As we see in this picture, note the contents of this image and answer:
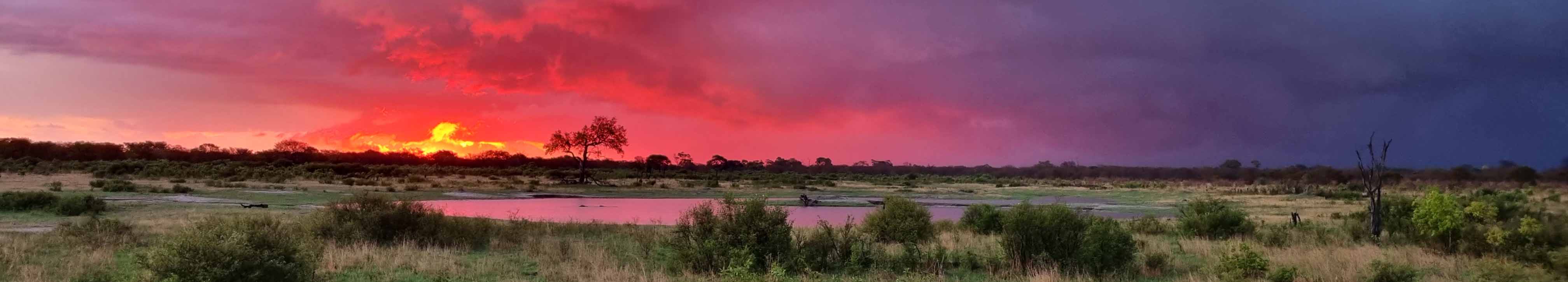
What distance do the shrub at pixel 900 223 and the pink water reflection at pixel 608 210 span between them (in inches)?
284

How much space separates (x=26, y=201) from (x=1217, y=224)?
33264mm

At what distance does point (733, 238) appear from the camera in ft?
45.5

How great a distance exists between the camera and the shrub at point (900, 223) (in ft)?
63.2

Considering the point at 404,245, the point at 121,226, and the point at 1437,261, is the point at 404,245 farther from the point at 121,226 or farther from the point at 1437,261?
the point at 1437,261

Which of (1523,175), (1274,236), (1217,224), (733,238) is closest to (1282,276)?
(733,238)

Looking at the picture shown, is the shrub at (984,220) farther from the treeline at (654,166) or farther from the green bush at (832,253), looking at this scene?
the treeline at (654,166)

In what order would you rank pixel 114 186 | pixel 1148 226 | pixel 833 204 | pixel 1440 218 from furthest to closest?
pixel 833 204 < pixel 114 186 < pixel 1148 226 < pixel 1440 218

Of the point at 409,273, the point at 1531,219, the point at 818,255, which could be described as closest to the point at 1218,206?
the point at 1531,219

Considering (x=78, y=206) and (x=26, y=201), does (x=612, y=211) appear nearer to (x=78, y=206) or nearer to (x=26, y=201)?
(x=78, y=206)

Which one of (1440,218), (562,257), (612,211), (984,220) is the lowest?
(562,257)

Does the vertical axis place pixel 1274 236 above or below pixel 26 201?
below

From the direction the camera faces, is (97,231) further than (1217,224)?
No

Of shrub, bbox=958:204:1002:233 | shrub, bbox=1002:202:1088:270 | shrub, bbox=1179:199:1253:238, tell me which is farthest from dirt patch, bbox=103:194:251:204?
shrub, bbox=1179:199:1253:238

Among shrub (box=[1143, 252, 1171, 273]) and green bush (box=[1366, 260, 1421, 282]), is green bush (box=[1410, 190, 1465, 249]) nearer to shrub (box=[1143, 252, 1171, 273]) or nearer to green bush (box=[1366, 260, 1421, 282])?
green bush (box=[1366, 260, 1421, 282])
